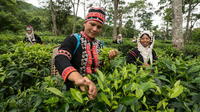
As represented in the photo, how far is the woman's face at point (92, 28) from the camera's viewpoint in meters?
1.62

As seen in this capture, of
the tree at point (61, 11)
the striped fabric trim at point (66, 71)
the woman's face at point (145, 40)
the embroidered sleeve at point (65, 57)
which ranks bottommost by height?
the striped fabric trim at point (66, 71)

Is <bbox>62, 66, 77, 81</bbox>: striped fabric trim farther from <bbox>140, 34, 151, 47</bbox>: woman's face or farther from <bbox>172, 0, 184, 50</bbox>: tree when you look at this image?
<bbox>172, 0, 184, 50</bbox>: tree

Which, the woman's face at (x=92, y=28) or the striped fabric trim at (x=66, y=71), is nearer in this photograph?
the striped fabric trim at (x=66, y=71)

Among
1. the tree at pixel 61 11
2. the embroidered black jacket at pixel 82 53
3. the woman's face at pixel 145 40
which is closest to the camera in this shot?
the embroidered black jacket at pixel 82 53

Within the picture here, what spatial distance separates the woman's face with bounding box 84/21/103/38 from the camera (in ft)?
5.30

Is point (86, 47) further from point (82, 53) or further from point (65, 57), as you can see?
point (65, 57)

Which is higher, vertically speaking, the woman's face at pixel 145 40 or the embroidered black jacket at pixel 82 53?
the woman's face at pixel 145 40

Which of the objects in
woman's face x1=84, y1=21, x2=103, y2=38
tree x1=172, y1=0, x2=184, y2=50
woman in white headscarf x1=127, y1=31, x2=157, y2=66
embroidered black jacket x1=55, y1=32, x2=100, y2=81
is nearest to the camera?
embroidered black jacket x1=55, y1=32, x2=100, y2=81

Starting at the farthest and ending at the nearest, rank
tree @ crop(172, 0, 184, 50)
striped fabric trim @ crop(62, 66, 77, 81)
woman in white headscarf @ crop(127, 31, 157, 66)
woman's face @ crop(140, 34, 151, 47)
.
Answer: tree @ crop(172, 0, 184, 50) < woman's face @ crop(140, 34, 151, 47) < woman in white headscarf @ crop(127, 31, 157, 66) < striped fabric trim @ crop(62, 66, 77, 81)

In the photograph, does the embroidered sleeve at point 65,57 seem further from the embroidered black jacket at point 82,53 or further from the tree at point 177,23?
the tree at point 177,23

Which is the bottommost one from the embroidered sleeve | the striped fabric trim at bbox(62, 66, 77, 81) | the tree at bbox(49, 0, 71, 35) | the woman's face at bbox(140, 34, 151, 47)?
the striped fabric trim at bbox(62, 66, 77, 81)

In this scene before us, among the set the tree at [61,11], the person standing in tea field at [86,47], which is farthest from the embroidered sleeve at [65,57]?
the tree at [61,11]

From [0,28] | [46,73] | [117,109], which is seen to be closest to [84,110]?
[117,109]

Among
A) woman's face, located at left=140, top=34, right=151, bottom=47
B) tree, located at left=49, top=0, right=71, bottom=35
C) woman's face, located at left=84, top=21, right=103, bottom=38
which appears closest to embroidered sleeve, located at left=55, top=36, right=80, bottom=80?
woman's face, located at left=84, top=21, right=103, bottom=38
